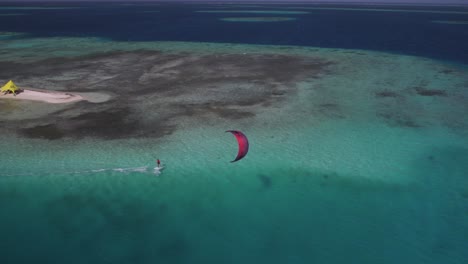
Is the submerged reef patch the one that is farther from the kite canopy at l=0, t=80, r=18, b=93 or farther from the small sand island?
the kite canopy at l=0, t=80, r=18, b=93

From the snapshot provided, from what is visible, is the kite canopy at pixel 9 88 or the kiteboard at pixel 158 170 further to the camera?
the kite canopy at pixel 9 88

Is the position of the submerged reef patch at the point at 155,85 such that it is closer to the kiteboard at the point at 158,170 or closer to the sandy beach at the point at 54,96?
the sandy beach at the point at 54,96

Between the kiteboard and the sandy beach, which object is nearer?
the kiteboard

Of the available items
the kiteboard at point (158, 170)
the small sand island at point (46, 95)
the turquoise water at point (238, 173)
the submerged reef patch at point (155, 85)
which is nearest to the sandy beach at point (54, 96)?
the small sand island at point (46, 95)

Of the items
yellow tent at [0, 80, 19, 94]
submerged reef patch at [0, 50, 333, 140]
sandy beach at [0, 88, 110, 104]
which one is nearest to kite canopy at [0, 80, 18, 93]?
yellow tent at [0, 80, 19, 94]

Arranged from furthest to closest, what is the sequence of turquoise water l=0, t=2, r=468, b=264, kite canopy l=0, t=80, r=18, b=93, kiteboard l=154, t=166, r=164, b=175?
kite canopy l=0, t=80, r=18, b=93 < kiteboard l=154, t=166, r=164, b=175 < turquoise water l=0, t=2, r=468, b=264

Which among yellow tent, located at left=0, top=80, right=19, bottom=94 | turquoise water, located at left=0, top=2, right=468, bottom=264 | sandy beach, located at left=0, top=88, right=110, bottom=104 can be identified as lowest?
turquoise water, located at left=0, top=2, right=468, bottom=264

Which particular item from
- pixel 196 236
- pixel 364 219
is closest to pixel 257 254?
pixel 196 236
